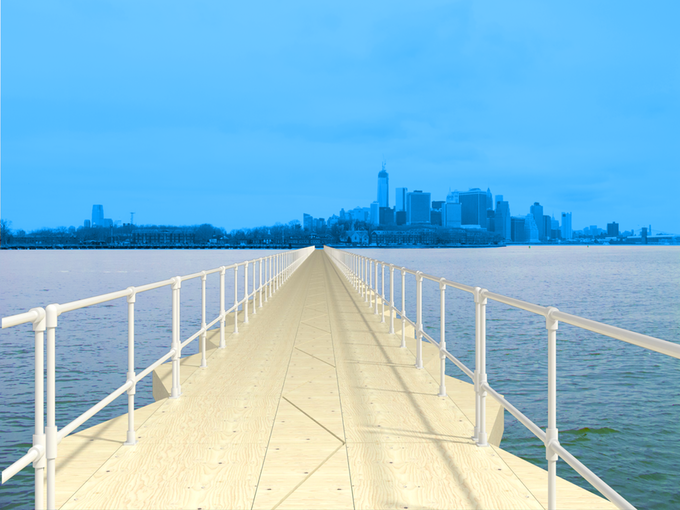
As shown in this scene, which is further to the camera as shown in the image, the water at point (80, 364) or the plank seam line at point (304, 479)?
the water at point (80, 364)

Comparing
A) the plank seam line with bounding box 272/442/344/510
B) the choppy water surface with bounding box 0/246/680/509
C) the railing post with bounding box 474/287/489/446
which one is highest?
the railing post with bounding box 474/287/489/446

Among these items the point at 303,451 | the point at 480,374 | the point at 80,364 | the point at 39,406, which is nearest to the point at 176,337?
the point at 303,451

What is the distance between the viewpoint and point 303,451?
14.9 ft

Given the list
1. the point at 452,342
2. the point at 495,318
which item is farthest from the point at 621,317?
the point at 452,342

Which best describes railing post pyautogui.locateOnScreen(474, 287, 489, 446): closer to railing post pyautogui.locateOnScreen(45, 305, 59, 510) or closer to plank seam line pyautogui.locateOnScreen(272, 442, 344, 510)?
plank seam line pyautogui.locateOnScreen(272, 442, 344, 510)

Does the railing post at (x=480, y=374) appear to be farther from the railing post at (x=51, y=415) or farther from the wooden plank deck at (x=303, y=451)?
the railing post at (x=51, y=415)

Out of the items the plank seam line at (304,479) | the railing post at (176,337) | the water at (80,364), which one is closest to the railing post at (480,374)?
the plank seam line at (304,479)

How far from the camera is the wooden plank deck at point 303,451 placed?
370 cm

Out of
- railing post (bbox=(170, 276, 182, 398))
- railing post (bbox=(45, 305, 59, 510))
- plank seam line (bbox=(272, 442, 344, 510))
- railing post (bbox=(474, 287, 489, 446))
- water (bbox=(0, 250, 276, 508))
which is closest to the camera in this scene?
railing post (bbox=(45, 305, 59, 510))

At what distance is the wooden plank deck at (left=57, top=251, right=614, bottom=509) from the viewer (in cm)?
370

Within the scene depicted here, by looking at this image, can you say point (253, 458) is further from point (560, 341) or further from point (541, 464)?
point (560, 341)

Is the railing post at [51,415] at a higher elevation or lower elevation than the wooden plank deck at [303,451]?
higher

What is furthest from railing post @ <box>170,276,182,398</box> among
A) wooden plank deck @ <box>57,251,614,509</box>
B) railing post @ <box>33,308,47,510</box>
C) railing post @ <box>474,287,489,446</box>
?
railing post @ <box>474,287,489,446</box>

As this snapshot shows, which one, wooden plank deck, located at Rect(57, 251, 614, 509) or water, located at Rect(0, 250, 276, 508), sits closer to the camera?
wooden plank deck, located at Rect(57, 251, 614, 509)
